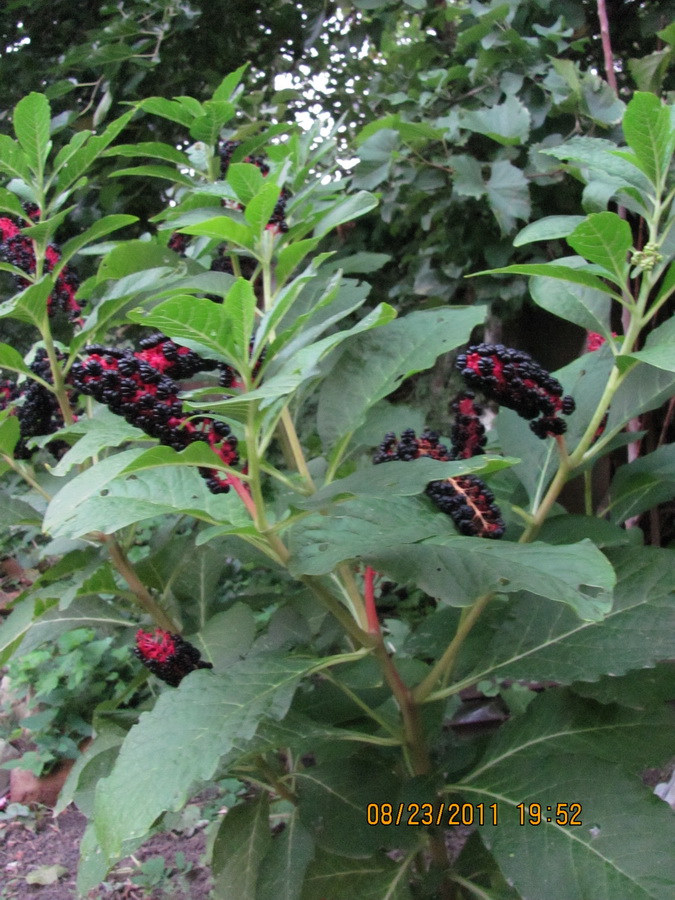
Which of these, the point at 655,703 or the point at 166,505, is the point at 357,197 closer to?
the point at 166,505

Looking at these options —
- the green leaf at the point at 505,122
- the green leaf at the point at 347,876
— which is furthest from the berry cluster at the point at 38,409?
the green leaf at the point at 505,122

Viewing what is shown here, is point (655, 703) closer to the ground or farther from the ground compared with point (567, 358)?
farther from the ground

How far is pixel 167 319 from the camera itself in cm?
71

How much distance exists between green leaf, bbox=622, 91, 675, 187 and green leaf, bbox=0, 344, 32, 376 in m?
0.91

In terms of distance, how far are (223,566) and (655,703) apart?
799 mm

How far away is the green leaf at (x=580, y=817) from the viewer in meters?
0.90

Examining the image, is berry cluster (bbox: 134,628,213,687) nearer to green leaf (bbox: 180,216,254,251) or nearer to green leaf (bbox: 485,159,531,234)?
green leaf (bbox: 180,216,254,251)

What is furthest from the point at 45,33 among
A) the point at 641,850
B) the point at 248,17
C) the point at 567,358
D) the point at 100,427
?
the point at 641,850

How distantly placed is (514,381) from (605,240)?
21cm

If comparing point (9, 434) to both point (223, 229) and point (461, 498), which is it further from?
point (461, 498)

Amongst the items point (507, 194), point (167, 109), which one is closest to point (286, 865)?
point (167, 109)

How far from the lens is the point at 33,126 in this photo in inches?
46.1

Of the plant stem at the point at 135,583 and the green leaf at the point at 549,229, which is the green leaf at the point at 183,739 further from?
the green leaf at the point at 549,229

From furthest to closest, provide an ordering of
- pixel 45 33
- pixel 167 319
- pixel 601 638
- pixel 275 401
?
pixel 45 33 < pixel 601 638 < pixel 275 401 < pixel 167 319
